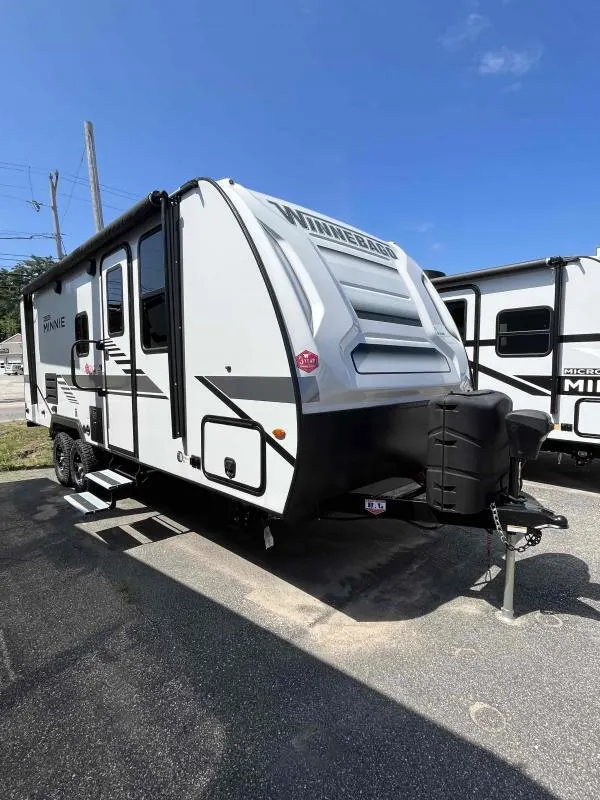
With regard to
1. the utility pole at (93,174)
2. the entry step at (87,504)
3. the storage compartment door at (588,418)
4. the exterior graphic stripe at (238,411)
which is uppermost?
the utility pole at (93,174)

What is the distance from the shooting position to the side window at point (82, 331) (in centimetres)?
531

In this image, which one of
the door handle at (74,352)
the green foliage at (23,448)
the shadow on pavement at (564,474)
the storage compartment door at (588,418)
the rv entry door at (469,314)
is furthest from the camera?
the green foliage at (23,448)

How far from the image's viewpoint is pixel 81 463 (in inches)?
219

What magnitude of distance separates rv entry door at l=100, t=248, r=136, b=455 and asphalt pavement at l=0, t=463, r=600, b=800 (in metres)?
1.08

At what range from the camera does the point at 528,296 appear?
20.4ft

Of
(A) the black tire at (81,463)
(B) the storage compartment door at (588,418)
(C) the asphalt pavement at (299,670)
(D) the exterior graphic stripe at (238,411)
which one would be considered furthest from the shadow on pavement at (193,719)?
(B) the storage compartment door at (588,418)

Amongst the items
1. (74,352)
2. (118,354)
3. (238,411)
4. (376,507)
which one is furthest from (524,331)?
(74,352)

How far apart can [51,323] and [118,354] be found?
2.58 meters

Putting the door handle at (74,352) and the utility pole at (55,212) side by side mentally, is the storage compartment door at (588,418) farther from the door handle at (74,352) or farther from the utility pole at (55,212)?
the utility pole at (55,212)

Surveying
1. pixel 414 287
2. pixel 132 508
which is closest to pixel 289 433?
pixel 414 287

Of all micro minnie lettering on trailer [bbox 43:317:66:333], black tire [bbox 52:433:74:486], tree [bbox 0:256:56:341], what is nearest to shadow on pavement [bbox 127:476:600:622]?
black tire [bbox 52:433:74:486]

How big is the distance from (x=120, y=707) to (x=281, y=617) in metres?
1.08

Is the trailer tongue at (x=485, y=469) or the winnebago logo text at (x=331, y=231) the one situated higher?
the winnebago logo text at (x=331, y=231)

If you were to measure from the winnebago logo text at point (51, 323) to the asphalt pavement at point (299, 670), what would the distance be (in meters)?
2.99
